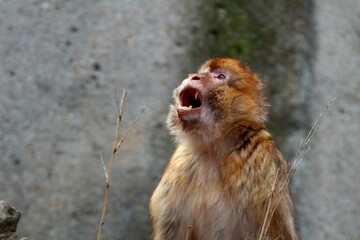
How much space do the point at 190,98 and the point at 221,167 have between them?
401 millimetres

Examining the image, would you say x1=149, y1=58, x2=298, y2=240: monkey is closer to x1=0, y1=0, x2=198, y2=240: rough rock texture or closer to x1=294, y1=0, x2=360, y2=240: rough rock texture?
x1=0, y1=0, x2=198, y2=240: rough rock texture

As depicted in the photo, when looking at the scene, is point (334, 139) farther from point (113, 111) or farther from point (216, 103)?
point (216, 103)

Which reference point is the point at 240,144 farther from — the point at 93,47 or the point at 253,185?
the point at 93,47

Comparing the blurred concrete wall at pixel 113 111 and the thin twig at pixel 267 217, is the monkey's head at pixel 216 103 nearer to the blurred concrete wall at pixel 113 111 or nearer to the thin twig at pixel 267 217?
the thin twig at pixel 267 217

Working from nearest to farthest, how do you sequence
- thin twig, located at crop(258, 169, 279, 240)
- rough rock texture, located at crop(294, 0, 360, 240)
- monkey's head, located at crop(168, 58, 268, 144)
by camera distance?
1. thin twig, located at crop(258, 169, 279, 240)
2. monkey's head, located at crop(168, 58, 268, 144)
3. rough rock texture, located at crop(294, 0, 360, 240)

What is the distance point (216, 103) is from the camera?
530 cm

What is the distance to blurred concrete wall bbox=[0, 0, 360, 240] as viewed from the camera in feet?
21.3

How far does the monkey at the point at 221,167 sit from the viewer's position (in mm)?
5102

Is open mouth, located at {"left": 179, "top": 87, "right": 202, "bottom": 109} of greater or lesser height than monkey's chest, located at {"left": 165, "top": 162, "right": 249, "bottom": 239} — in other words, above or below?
above

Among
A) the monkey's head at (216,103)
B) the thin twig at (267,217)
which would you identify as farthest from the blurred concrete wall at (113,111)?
the thin twig at (267,217)

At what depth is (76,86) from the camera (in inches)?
262

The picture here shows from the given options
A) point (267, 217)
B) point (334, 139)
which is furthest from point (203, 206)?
point (334, 139)

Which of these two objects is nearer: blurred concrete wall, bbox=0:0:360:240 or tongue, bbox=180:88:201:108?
Answer: tongue, bbox=180:88:201:108

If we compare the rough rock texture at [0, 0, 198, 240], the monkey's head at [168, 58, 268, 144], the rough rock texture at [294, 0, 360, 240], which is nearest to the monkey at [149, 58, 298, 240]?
the monkey's head at [168, 58, 268, 144]
